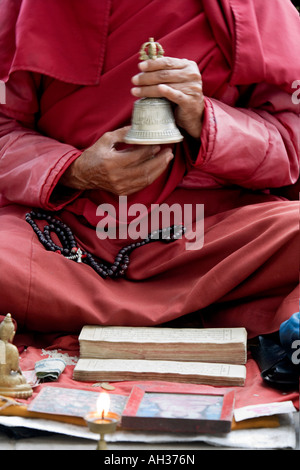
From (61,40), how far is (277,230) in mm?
1222

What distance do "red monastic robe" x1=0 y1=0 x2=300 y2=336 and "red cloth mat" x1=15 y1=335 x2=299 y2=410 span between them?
0.21 feet

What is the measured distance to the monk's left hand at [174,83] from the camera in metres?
2.85

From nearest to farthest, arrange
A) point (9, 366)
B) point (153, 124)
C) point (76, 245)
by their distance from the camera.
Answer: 1. point (9, 366)
2. point (153, 124)
3. point (76, 245)

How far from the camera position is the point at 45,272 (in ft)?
9.62

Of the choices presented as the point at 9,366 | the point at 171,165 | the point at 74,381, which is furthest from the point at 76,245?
the point at 9,366

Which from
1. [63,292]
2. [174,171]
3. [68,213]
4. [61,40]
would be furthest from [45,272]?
[61,40]

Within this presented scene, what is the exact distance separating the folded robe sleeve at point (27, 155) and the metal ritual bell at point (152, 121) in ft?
1.22

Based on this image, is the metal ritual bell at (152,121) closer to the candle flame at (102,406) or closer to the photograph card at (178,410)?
the photograph card at (178,410)

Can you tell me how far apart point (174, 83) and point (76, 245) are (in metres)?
0.78

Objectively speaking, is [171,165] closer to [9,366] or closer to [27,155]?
[27,155]

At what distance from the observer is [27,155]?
10.6 feet
